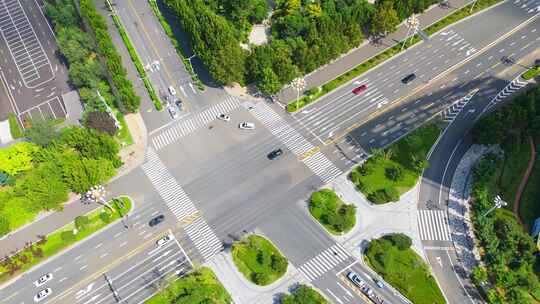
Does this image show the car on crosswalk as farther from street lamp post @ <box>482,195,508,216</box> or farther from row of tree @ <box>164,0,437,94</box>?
row of tree @ <box>164,0,437,94</box>

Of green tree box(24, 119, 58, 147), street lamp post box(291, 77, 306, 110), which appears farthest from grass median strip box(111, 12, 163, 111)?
street lamp post box(291, 77, 306, 110)

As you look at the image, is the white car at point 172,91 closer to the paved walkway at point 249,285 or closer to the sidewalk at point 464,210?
the paved walkway at point 249,285

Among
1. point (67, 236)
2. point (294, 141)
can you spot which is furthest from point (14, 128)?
point (294, 141)

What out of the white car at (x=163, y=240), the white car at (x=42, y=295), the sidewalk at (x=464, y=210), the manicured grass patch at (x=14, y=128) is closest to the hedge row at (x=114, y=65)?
the manicured grass patch at (x=14, y=128)

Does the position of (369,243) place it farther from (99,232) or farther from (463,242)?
(99,232)

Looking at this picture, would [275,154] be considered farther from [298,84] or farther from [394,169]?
[394,169]

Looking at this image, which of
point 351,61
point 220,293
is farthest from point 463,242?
point 351,61
